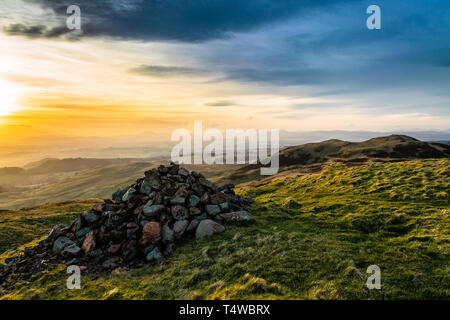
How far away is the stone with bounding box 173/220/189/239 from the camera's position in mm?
20003

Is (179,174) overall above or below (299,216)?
above

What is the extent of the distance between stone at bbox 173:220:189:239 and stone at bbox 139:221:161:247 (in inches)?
56.7

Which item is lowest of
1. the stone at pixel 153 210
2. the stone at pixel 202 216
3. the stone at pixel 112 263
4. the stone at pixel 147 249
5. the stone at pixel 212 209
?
the stone at pixel 112 263

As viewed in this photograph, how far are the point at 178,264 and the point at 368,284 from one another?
11.2 metres

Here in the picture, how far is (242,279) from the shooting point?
41.2 feet

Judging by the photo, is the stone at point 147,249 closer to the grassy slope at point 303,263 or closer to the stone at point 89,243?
the grassy slope at point 303,263

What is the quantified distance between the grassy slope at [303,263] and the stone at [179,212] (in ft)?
8.20

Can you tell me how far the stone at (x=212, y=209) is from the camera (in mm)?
22891

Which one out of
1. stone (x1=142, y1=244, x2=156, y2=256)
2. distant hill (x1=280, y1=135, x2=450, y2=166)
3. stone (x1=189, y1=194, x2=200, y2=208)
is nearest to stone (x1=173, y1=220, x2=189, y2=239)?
stone (x1=189, y1=194, x2=200, y2=208)

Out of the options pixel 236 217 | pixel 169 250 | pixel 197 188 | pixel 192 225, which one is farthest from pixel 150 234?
pixel 236 217

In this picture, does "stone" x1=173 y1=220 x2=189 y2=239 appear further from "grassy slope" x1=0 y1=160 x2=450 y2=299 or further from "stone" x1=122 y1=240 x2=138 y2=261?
"stone" x1=122 y1=240 x2=138 y2=261

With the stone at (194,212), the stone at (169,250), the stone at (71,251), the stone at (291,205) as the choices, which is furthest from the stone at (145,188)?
the stone at (291,205)
